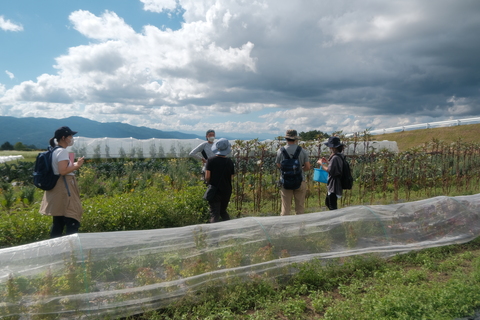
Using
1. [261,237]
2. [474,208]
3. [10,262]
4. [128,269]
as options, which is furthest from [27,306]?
→ [474,208]

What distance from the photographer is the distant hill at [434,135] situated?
105 feet

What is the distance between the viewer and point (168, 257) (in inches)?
131

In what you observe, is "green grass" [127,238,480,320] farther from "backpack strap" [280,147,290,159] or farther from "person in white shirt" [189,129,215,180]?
"person in white shirt" [189,129,215,180]

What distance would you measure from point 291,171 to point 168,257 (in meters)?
2.37

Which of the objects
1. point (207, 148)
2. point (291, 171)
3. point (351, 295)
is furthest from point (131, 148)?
point (351, 295)

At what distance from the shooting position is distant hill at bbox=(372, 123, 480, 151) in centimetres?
3209

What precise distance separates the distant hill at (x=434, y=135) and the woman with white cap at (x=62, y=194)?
31.2 m

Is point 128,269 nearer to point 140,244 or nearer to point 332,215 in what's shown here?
point 140,244

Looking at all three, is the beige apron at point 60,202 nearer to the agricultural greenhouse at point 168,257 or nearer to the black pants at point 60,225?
the black pants at point 60,225

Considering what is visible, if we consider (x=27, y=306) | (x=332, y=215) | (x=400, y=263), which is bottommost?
(x=400, y=263)

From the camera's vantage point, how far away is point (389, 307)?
9.81ft

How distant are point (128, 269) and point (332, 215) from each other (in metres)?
2.57

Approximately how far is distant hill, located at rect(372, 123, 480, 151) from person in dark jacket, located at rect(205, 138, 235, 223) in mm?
29456

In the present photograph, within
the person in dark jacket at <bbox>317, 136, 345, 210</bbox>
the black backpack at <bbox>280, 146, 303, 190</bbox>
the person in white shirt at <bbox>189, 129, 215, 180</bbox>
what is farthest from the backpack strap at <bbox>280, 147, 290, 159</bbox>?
the person in white shirt at <bbox>189, 129, 215, 180</bbox>
